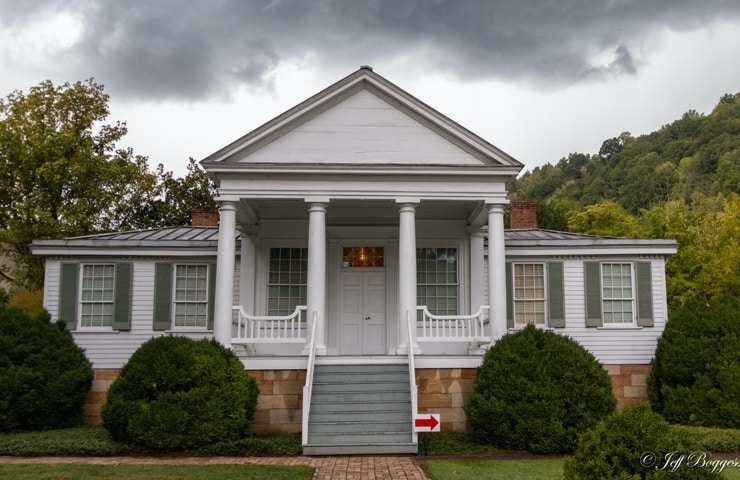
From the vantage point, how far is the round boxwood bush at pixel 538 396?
11.0 m

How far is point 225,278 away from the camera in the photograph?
13492mm

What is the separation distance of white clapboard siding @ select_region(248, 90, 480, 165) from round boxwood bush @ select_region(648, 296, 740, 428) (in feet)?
19.0

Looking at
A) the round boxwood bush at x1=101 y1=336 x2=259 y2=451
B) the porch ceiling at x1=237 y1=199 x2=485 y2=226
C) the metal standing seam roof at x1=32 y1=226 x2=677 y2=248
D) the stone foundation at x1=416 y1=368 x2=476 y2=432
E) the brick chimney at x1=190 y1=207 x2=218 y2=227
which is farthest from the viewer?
the brick chimney at x1=190 y1=207 x2=218 y2=227

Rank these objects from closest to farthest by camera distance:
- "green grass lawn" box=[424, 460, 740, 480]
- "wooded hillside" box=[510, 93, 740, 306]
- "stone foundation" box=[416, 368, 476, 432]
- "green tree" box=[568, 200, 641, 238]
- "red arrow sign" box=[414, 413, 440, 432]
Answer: "green grass lawn" box=[424, 460, 740, 480] < "red arrow sign" box=[414, 413, 440, 432] < "stone foundation" box=[416, 368, 476, 432] < "wooded hillside" box=[510, 93, 740, 306] < "green tree" box=[568, 200, 641, 238]

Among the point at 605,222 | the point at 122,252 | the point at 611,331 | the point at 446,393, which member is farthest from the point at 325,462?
the point at 605,222

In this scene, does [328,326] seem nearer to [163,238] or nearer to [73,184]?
[163,238]

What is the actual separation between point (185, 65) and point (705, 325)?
17057 millimetres

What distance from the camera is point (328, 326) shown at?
1605cm

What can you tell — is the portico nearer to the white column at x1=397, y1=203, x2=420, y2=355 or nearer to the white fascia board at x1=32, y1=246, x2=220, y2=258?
the white column at x1=397, y1=203, x2=420, y2=355

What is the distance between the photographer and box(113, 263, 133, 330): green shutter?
51.8ft

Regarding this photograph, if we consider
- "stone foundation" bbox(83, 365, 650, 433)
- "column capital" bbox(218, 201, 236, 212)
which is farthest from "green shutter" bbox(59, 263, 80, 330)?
"stone foundation" bbox(83, 365, 650, 433)

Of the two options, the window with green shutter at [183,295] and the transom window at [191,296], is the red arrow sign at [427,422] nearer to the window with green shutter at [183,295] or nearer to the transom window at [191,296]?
the window with green shutter at [183,295]

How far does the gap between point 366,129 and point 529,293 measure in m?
5.95

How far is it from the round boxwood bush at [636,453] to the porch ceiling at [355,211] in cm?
871
